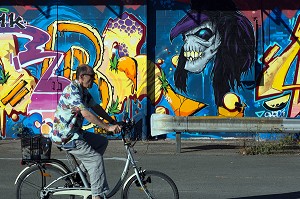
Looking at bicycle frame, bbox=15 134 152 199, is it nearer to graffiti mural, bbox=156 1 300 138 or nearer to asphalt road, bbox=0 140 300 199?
asphalt road, bbox=0 140 300 199

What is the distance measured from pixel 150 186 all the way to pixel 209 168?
4349 mm

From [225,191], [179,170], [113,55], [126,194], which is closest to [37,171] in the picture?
[126,194]

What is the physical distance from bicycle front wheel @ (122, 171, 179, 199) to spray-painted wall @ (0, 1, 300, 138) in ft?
24.9

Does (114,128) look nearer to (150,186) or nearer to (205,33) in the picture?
(150,186)

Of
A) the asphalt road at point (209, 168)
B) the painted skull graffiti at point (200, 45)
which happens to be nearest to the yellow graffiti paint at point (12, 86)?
the asphalt road at point (209, 168)

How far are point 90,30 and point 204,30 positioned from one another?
2.76 metres

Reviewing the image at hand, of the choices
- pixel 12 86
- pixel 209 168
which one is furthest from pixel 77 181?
pixel 12 86

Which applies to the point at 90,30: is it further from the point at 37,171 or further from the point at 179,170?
the point at 37,171

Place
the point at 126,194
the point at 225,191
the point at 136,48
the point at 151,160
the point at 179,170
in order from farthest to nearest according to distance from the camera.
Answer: the point at 136,48
the point at 151,160
the point at 179,170
the point at 225,191
the point at 126,194

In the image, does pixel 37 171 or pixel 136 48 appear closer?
pixel 37 171

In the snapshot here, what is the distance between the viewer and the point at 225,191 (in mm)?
8805

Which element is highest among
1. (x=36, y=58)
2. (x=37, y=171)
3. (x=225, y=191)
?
(x=36, y=58)

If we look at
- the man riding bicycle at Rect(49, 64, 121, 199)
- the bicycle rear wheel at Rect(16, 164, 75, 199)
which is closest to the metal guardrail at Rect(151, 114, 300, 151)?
the bicycle rear wheel at Rect(16, 164, 75, 199)

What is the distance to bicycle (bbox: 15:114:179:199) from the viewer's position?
6.66m
